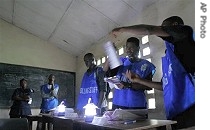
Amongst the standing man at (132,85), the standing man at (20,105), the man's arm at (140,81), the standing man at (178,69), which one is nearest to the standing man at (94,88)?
the standing man at (132,85)

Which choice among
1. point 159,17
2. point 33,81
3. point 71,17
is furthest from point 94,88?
point 33,81

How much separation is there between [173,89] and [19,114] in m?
3.46

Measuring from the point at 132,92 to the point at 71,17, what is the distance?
2410 millimetres

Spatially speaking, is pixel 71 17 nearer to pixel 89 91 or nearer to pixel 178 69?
pixel 89 91

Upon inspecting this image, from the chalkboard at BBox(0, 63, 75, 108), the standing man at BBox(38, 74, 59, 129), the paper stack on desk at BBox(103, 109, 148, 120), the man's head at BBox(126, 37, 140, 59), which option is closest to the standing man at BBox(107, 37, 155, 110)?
the man's head at BBox(126, 37, 140, 59)

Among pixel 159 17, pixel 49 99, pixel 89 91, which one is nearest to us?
pixel 159 17

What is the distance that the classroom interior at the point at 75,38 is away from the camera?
95.1 inches

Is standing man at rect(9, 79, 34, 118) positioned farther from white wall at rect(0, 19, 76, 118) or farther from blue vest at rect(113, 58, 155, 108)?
blue vest at rect(113, 58, 155, 108)

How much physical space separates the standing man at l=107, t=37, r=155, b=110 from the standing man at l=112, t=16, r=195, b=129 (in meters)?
0.46

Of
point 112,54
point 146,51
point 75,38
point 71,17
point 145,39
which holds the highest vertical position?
point 71,17

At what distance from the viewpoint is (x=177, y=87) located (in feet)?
4.22

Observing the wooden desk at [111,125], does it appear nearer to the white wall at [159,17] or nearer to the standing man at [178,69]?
the standing man at [178,69]
